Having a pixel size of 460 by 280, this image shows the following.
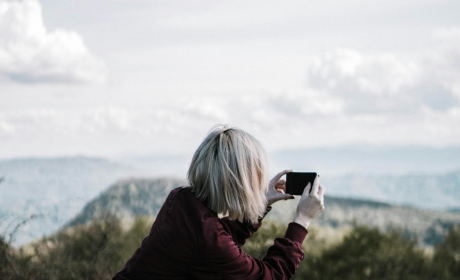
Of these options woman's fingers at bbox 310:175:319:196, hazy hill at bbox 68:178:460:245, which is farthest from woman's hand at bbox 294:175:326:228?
hazy hill at bbox 68:178:460:245

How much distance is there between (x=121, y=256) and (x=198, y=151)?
188 inches

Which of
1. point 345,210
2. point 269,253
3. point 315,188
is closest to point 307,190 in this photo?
point 315,188

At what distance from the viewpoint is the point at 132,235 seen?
7492 mm

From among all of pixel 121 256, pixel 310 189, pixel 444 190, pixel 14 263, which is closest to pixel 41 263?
pixel 14 263

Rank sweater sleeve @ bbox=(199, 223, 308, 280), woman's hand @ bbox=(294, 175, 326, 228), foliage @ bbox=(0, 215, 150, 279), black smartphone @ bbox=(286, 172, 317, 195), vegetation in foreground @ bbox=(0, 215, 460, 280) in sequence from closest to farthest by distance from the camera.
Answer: sweater sleeve @ bbox=(199, 223, 308, 280)
woman's hand @ bbox=(294, 175, 326, 228)
black smartphone @ bbox=(286, 172, 317, 195)
foliage @ bbox=(0, 215, 150, 279)
vegetation in foreground @ bbox=(0, 215, 460, 280)

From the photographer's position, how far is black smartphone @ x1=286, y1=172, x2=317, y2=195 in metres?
2.47

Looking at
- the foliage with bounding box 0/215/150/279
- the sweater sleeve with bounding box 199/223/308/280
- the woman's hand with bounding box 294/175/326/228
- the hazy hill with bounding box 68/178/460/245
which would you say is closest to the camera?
the sweater sleeve with bounding box 199/223/308/280

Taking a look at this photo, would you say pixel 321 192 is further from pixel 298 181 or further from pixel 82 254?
pixel 82 254

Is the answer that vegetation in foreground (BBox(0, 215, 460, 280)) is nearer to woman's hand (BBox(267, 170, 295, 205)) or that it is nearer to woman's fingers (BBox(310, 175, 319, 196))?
woman's hand (BBox(267, 170, 295, 205))

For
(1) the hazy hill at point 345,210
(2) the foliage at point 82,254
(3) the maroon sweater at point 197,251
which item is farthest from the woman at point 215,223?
(1) the hazy hill at point 345,210

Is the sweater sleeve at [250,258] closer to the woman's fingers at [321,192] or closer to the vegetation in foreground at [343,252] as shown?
the woman's fingers at [321,192]

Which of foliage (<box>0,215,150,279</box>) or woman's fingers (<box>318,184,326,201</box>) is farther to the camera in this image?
foliage (<box>0,215,150,279</box>)

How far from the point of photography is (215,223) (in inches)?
84.0

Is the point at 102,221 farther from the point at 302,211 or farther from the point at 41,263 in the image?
the point at 302,211
